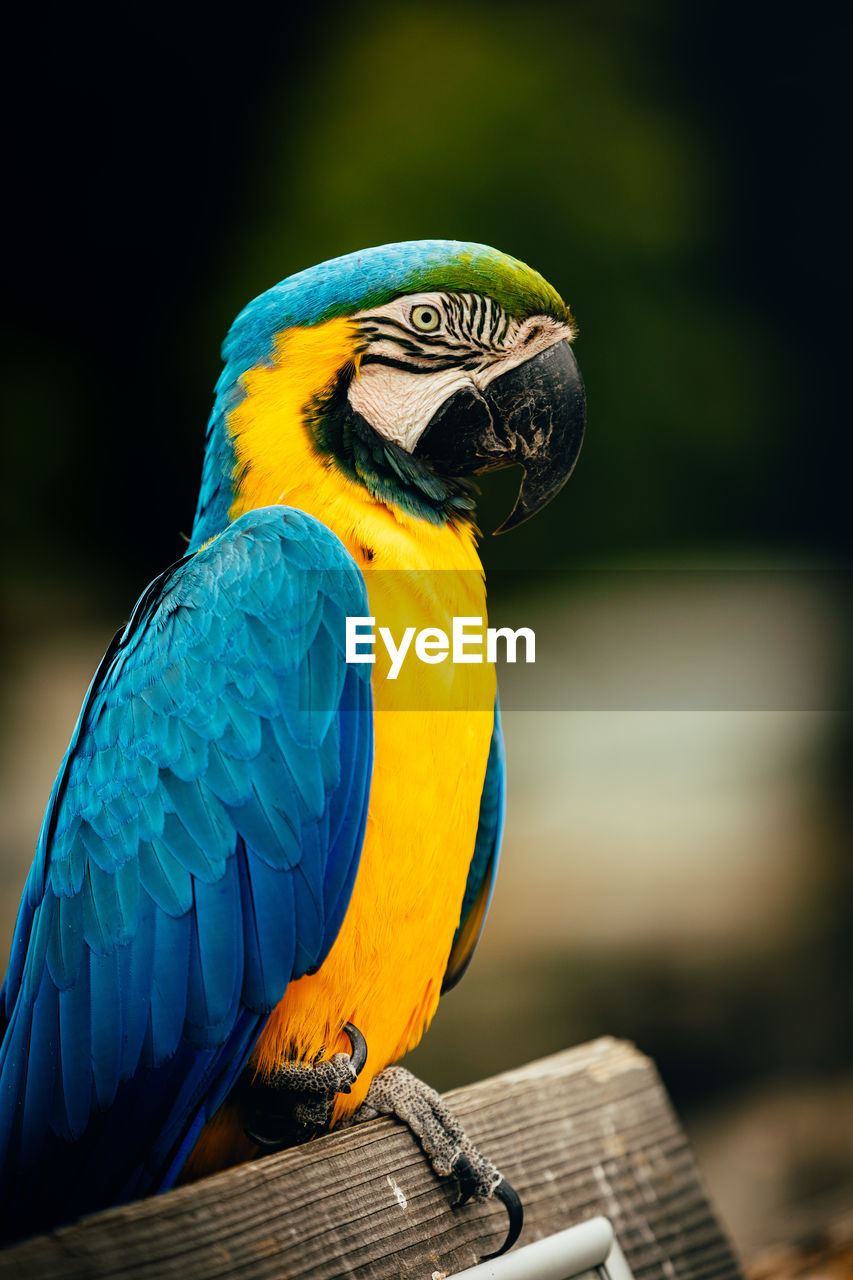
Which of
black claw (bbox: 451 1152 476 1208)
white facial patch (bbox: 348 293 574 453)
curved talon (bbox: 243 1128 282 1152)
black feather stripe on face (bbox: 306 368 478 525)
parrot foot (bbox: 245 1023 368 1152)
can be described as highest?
white facial patch (bbox: 348 293 574 453)

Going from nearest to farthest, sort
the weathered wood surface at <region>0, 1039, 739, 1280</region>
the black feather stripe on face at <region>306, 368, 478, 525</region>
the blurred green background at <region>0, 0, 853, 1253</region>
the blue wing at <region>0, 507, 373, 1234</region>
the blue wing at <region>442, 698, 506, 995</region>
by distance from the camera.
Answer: the weathered wood surface at <region>0, 1039, 739, 1280</region> → the blue wing at <region>0, 507, 373, 1234</region> → the black feather stripe on face at <region>306, 368, 478, 525</region> → the blue wing at <region>442, 698, 506, 995</region> → the blurred green background at <region>0, 0, 853, 1253</region>

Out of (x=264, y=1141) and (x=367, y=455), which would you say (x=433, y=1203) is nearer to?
(x=264, y=1141)

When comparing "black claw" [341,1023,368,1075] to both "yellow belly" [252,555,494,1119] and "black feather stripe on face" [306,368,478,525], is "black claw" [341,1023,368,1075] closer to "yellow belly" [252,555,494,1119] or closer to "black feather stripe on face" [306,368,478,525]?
"yellow belly" [252,555,494,1119]

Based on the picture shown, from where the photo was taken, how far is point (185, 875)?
31.7 inches

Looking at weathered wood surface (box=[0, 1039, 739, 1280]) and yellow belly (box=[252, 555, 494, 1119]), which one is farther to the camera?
yellow belly (box=[252, 555, 494, 1119])

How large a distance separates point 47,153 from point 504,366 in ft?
2.80

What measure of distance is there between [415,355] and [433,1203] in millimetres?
764

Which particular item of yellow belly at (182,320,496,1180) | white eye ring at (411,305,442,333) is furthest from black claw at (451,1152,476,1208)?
white eye ring at (411,305,442,333)

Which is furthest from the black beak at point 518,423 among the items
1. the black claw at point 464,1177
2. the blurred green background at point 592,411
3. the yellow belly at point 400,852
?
the blurred green background at point 592,411

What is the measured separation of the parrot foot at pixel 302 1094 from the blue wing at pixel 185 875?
72mm

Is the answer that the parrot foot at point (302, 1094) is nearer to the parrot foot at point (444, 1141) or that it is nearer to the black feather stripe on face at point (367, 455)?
the parrot foot at point (444, 1141)

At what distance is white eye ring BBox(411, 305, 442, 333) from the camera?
0.93 meters

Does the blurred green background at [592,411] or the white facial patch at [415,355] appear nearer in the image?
the white facial patch at [415,355]

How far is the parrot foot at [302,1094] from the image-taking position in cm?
87
